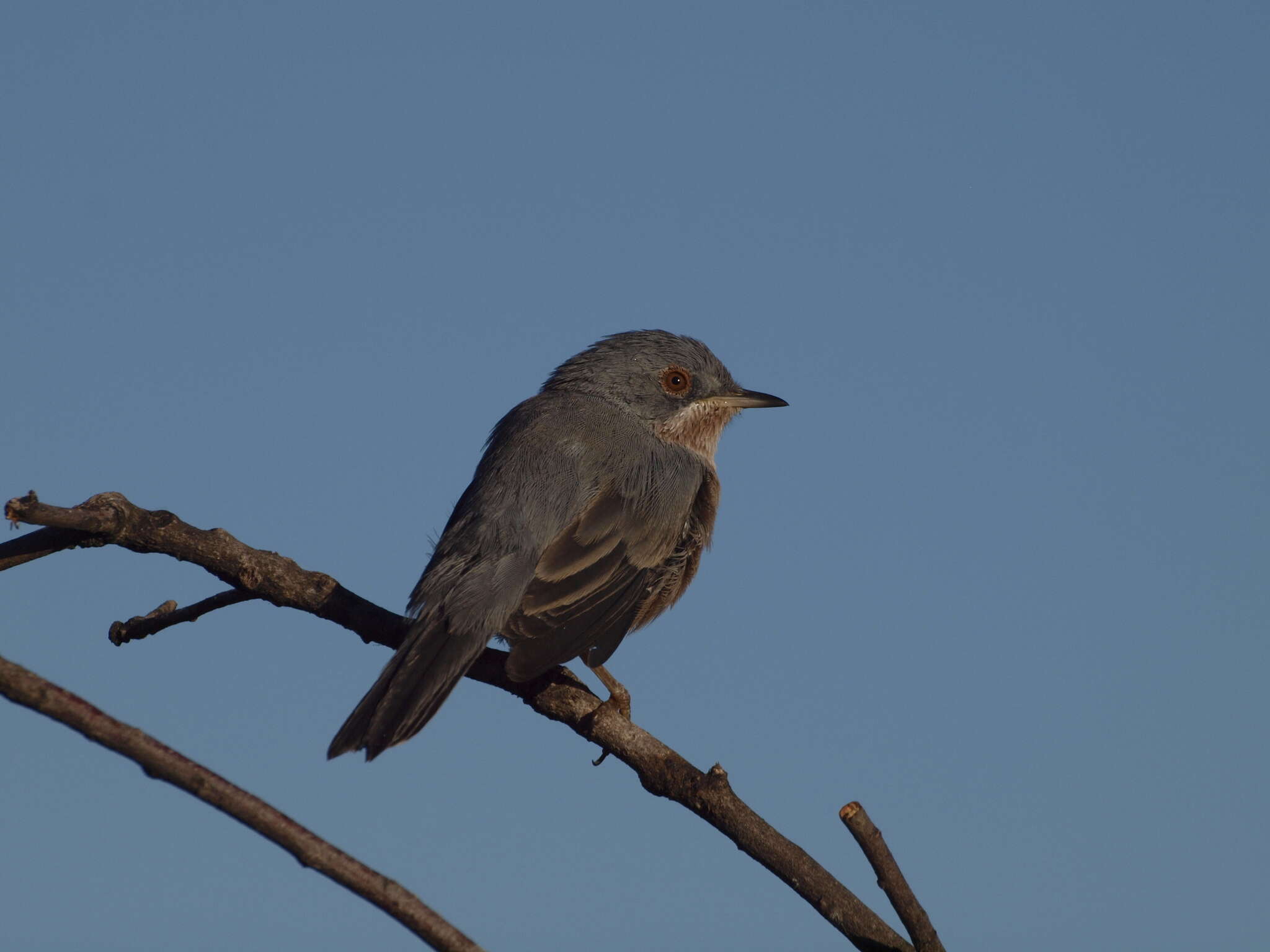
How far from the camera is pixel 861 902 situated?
3967 mm

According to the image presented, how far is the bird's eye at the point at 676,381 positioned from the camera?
8.47 meters

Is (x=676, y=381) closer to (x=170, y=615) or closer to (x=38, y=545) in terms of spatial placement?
(x=170, y=615)

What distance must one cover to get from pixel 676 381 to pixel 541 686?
3194 millimetres

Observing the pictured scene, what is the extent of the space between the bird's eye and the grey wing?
31.6 inches

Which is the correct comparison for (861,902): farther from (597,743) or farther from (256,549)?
(256,549)

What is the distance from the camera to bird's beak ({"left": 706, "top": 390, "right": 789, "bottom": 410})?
880 cm

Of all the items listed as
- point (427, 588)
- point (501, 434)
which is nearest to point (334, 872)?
point (427, 588)

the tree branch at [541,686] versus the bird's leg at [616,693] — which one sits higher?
the bird's leg at [616,693]

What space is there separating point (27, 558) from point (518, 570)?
2313 millimetres

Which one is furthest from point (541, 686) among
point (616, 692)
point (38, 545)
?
point (38, 545)

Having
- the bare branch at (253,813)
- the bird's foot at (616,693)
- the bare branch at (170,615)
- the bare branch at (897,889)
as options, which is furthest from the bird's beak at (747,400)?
→ the bare branch at (253,813)

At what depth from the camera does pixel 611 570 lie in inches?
262

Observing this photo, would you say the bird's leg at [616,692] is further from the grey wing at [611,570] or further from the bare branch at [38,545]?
the bare branch at [38,545]

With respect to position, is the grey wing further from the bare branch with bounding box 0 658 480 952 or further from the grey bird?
the bare branch with bounding box 0 658 480 952
